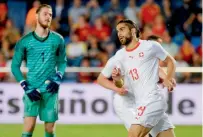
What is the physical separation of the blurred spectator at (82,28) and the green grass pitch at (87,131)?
3.30m

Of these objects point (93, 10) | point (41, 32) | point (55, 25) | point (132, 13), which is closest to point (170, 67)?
point (41, 32)

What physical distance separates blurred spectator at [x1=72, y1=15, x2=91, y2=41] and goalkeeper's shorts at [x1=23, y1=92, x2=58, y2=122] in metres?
8.01

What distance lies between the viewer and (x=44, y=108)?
9.66 metres

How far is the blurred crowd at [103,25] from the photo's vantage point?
55.2ft

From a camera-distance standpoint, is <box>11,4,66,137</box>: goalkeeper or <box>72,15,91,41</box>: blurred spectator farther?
<box>72,15,91,41</box>: blurred spectator

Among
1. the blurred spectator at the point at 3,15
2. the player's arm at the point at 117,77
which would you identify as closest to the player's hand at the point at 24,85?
the player's arm at the point at 117,77


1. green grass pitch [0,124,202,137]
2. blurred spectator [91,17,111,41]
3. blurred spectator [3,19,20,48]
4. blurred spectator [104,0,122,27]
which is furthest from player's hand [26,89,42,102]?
blurred spectator [104,0,122,27]

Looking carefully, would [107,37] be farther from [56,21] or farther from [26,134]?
[26,134]

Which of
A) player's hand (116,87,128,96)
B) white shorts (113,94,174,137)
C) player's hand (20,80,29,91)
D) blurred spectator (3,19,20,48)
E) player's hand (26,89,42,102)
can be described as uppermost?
blurred spectator (3,19,20,48)

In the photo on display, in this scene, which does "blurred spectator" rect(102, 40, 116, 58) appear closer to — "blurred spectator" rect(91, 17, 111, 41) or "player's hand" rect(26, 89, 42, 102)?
"blurred spectator" rect(91, 17, 111, 41)

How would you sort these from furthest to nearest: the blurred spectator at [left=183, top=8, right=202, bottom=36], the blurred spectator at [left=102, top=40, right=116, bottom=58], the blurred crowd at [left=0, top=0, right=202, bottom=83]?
the blurred spectator at [left=183, top=8, right=202, bottom=36] → the blurred spectator at [left=102, top=40, right=116, bottom=58] → the blurred crowd at [left=0, top=0, right=202, bottom=83]

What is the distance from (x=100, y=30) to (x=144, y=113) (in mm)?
9469

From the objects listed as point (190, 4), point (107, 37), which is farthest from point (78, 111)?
point (190, 4)

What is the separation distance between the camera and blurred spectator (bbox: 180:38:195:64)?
665 inches
